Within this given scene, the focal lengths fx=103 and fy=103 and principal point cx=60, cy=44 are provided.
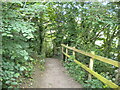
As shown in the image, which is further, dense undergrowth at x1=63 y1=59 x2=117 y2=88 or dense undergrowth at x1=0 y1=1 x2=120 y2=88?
dense undergrowth at x1=63 y1=59 x2=117 y2=88

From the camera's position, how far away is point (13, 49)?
2203 millimetres

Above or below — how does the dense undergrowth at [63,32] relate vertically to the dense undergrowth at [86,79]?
above

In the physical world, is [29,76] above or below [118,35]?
below

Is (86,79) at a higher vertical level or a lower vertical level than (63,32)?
lower

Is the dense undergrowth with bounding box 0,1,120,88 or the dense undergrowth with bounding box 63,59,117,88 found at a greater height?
the dense undergrowth with bounding box 0,1,120,88

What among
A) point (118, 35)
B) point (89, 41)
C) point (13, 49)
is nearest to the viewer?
point (13, 49)

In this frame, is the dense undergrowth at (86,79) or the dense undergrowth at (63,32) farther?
the dense undergrowth at (86,79)

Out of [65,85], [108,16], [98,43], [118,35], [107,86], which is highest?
[108,16]

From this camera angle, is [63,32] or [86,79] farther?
[63,32]

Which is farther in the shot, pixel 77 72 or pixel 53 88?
pixel 77 72

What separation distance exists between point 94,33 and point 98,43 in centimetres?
56

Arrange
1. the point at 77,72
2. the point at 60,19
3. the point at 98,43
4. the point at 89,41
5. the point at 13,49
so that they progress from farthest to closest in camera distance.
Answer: the point at 60,19
the point at 98,43
the point at 89,41
the point at 77,72
the point at 13,49

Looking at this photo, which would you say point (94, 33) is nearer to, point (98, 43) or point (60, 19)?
point (98, 43)

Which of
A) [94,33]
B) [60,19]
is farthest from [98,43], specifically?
[60,19]
